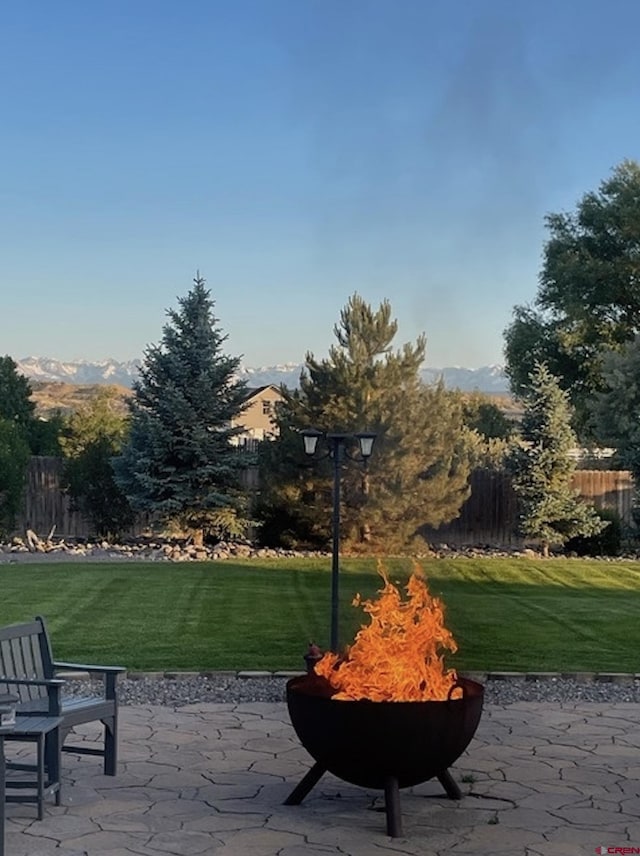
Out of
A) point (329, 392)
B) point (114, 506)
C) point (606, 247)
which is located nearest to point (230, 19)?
point (329, 392)

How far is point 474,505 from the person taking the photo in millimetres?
21219

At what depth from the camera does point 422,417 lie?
17188 mm

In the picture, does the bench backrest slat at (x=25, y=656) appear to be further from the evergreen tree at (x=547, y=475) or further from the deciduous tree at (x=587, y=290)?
the deciduous tree at (x=587, y=290)

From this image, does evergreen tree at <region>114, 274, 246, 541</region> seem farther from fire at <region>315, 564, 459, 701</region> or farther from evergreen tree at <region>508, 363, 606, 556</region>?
fire at <region>315, 564, 459, 701</region>

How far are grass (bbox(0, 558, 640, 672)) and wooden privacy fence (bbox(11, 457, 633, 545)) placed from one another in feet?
12.0

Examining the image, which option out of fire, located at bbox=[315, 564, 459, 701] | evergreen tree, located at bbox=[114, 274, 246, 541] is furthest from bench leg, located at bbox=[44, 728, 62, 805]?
evergreen tree, located at bbox=[114, 274, 246, 541]

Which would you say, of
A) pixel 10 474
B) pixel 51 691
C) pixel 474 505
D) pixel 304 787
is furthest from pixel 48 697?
pixel 474 505

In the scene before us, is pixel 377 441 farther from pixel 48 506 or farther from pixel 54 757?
pixel 54 757

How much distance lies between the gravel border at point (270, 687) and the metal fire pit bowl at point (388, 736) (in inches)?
118

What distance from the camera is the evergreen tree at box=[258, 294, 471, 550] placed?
1708 cm

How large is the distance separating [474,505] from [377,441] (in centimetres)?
504

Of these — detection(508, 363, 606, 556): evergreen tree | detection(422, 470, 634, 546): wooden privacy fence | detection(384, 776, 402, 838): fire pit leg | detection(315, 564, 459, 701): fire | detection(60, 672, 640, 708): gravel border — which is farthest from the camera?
detection(422, 470, 634, 546): wooden privacy fence

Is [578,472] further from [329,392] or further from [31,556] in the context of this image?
[31,556]

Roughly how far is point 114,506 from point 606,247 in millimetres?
16873
